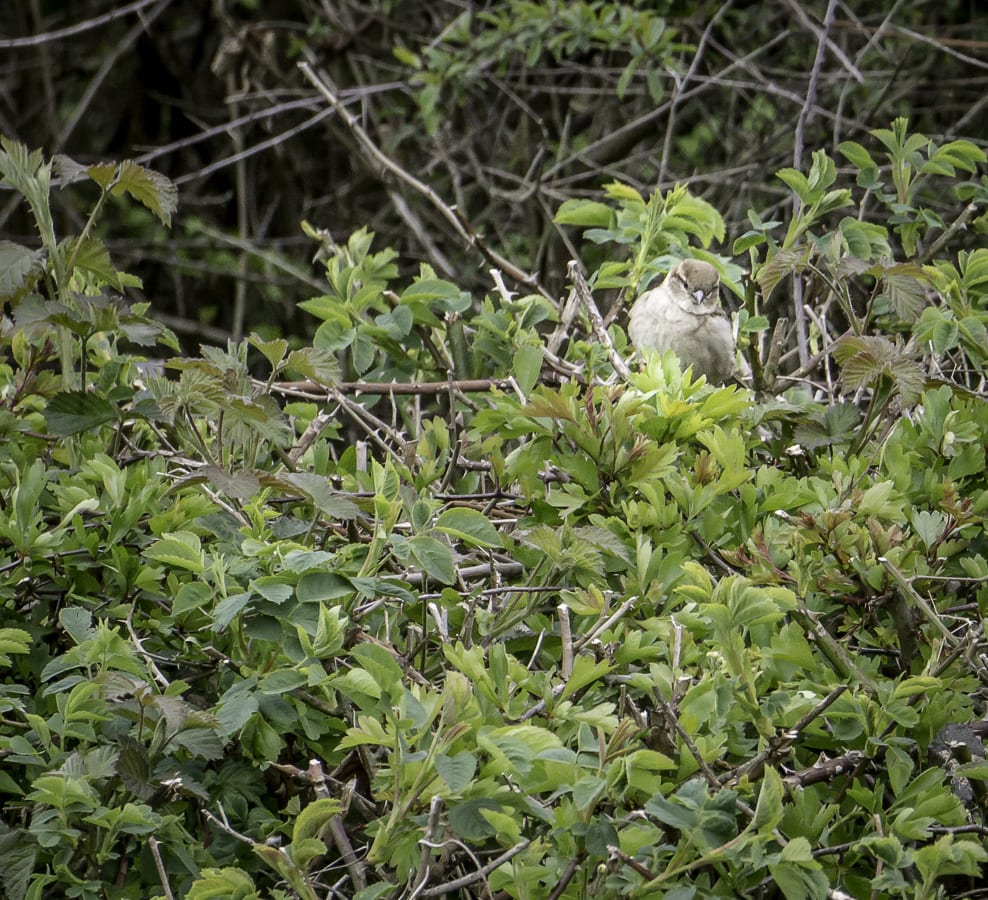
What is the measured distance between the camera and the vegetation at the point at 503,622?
139cm

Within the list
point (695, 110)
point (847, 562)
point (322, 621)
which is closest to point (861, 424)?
point (847, 562)

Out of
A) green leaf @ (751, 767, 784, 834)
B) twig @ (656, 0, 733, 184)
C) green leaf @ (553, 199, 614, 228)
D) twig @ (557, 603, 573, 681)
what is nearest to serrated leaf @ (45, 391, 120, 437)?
twig @ (557, 603, 573, 681)

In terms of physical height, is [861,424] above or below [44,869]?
above

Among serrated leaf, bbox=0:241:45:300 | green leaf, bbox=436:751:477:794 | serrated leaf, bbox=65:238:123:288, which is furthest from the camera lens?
serrated leaf, bbox=65:238:123:288

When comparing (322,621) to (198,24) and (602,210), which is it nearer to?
(602,210)

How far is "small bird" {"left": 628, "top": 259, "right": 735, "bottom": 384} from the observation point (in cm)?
291

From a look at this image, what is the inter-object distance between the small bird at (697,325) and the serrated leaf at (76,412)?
1293 mm

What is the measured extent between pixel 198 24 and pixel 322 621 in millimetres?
6308

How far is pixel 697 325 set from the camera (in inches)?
116

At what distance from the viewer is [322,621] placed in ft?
5.03

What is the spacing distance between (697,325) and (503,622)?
1.42 metres

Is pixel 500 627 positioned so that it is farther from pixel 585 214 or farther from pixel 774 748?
pixel 585 214

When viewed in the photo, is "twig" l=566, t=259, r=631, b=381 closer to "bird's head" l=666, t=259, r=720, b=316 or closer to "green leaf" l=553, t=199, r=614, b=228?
"green leaf" l=553, t=199, r=614, b=228

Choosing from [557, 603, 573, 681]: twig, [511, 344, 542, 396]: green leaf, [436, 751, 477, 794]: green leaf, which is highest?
[511, 344, 542, 396]: green leaf
